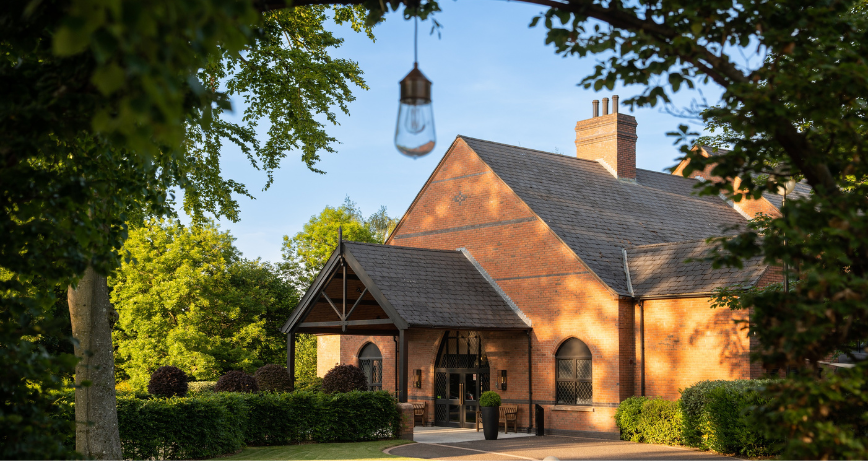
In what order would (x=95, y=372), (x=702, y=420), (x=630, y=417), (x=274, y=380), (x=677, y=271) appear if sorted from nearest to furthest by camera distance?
(x=95, y=372) → (x=702, y=420) → (x=630, y=417) → (x=274, y=380) → (x=677, y=271)

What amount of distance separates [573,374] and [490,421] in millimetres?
2941

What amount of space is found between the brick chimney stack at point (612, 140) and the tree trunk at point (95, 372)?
20588 mm

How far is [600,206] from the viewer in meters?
25.6

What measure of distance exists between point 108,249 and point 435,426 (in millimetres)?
18199

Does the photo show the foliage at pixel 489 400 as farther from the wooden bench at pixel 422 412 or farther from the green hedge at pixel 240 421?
the wooden bench at pixel 422 412

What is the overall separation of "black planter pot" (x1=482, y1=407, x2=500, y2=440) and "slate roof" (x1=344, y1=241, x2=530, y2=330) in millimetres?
2301

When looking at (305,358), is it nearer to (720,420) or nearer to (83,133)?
(720,420)

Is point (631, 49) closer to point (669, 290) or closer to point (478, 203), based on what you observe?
point (669, 290)

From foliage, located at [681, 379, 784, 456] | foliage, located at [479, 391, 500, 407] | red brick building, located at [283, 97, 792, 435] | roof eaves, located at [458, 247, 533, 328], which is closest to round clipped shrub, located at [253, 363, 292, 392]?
red brick building, located at [283, 97, 792, 435]

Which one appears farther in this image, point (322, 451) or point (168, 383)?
point (168, 383)

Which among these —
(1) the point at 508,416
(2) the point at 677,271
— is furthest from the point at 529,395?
(2) the point at 677,271

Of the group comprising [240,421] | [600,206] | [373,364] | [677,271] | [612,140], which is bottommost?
[240,421]

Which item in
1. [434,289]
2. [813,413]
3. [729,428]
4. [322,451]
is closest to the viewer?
[813,413]

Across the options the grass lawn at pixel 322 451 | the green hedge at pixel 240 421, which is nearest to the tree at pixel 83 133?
the green hedge at pixel 240 421
